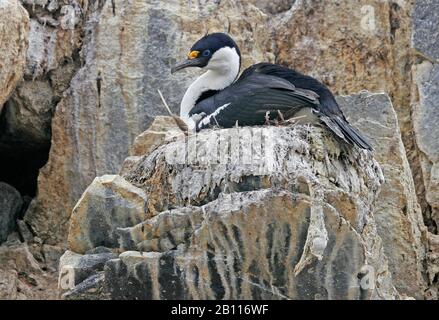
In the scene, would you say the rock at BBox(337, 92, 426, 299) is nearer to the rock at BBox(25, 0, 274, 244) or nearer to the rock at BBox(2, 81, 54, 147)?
the rock at BBox(25, 0, 274, 244)

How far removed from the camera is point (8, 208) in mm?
10766

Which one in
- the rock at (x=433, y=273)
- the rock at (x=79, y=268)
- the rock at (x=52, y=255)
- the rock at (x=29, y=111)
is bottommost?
the rock at (x=79, y=268)

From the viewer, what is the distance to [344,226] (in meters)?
7.61

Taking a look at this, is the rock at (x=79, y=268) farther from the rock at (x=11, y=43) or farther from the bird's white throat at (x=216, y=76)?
the rock at (x=11, y=43)

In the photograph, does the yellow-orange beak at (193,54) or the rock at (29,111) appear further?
the rock at (29,111)

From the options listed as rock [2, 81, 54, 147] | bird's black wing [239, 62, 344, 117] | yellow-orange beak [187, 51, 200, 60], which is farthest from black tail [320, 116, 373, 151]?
rock [2, 81, 54, 147]

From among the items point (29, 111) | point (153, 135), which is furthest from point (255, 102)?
point (29, 111)

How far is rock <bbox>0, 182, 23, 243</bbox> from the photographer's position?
10.7 m

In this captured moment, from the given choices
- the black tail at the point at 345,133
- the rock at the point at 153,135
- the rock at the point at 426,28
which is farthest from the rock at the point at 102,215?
the rock at the point at 426,28

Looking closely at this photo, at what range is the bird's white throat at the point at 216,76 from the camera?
9.87 meters

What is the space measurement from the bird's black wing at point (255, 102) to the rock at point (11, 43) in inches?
60.6

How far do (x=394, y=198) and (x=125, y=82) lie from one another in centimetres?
245

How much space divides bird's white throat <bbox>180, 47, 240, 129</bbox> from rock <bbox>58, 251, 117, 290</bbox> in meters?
2.04
